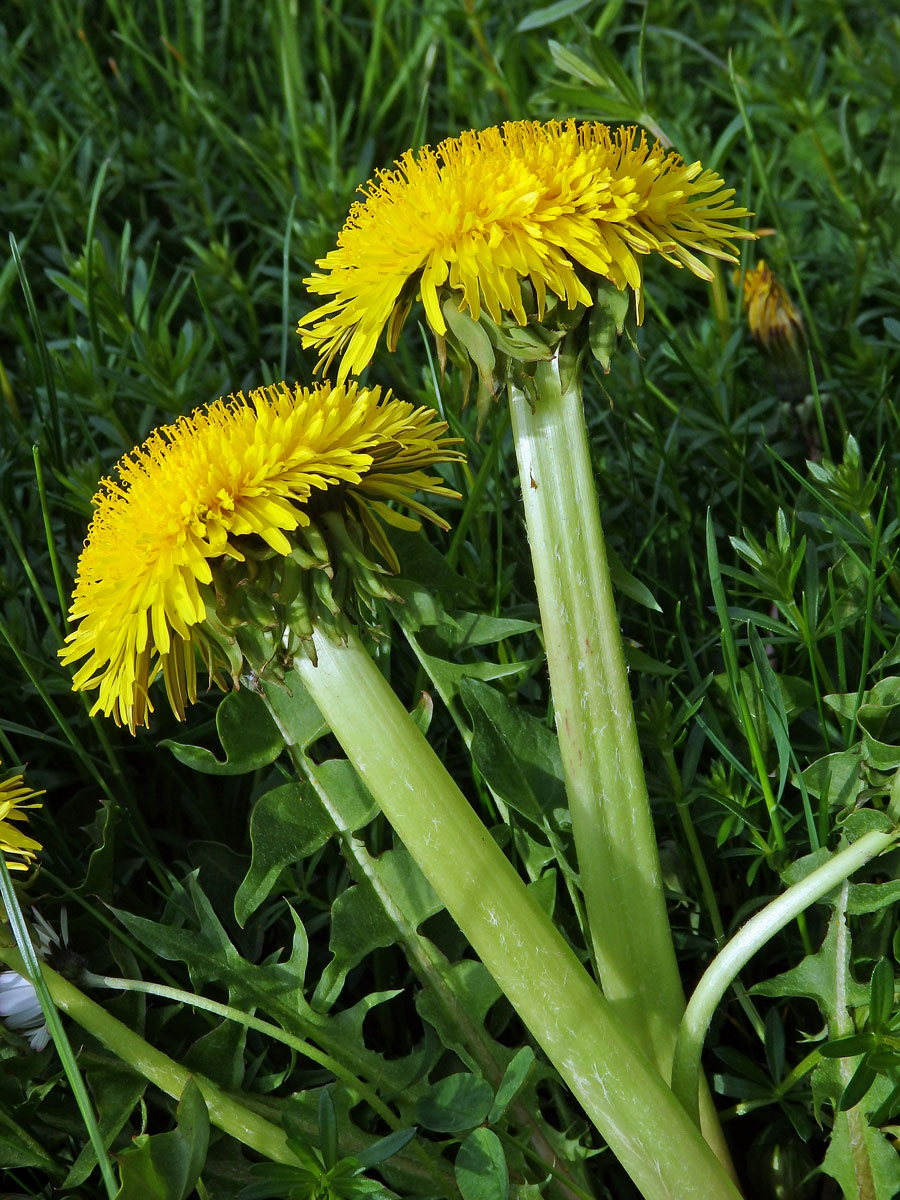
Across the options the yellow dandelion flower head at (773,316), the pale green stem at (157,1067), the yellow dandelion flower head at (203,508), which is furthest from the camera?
the yellow dandelion flower head at (773,316)

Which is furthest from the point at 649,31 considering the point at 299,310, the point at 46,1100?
the point at 46,1100

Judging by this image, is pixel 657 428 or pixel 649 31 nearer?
pixel 657 428

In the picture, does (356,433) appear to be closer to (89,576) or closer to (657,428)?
(89,576)

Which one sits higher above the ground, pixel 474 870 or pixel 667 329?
pixel 667 329

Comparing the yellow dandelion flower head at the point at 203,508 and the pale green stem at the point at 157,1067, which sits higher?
the yellow dandelion flower head at the point at 203,508

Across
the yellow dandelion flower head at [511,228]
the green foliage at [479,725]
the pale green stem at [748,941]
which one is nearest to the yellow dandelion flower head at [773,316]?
the green foliage at [479,725]

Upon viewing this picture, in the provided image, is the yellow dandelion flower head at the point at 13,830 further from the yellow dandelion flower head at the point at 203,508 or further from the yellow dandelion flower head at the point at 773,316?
the yellow dandelion flower head at the point at 773,316

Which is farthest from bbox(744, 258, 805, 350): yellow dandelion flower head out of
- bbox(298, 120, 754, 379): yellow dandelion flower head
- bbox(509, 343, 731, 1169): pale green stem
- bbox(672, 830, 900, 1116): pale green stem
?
bbox(672, 830, 900, 1116): pale green stem
